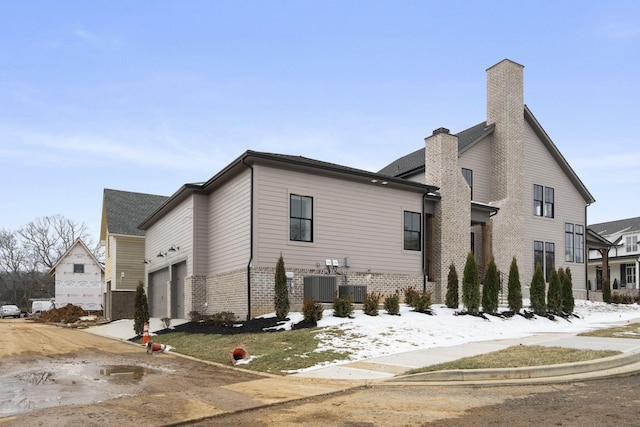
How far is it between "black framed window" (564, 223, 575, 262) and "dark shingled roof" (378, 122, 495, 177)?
8.19 meters

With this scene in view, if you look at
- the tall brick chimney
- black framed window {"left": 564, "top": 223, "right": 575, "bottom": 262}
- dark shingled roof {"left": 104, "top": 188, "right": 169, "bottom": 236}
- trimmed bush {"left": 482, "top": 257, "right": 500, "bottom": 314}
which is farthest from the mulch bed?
black framed window {"left": 564, "top": 223, "right": 575, "bottom": 262}

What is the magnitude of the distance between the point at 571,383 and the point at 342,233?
1358cm

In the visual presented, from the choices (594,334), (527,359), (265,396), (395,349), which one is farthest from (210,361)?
(594,334)

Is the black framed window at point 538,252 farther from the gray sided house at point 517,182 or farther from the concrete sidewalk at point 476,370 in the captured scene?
the concrete sidewalk at point 476,370

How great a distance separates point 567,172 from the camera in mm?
35250

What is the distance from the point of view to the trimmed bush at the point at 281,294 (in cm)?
1916

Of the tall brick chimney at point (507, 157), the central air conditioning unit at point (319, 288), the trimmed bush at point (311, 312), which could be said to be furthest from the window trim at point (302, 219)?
the tall brick chimney at point (507, 157)

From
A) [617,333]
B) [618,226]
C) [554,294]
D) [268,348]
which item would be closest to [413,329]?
[268,348]

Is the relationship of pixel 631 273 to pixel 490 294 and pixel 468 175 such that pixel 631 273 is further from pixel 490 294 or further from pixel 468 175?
pixel 490 294

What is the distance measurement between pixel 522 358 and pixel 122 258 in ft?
107

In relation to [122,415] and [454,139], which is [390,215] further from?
[122,415]

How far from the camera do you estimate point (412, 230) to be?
25.4 m

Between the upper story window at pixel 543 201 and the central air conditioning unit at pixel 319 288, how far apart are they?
16.8 m

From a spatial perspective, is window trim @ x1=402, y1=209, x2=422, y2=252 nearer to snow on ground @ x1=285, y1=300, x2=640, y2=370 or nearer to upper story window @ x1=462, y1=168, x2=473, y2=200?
snow on ground @ x1=285, y1=300, x2=640, y2=370
